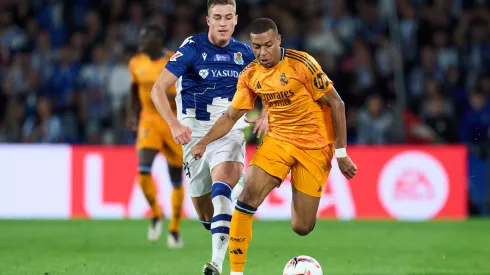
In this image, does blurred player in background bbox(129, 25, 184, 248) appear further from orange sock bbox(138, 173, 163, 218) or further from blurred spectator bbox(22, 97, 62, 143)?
blurred spectator bbox(22, 97, 62, 143)

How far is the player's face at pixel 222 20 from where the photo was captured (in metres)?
8.55

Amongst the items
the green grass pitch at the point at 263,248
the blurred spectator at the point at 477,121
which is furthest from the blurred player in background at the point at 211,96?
the blurred spectator at the point at 477,121

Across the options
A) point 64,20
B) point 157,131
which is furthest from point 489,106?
point 64,20

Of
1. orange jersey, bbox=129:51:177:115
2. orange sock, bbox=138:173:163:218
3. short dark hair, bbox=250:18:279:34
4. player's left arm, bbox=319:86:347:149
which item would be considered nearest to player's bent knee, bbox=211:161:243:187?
player's left arm, bbox=319:86:347:149

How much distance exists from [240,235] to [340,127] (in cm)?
121

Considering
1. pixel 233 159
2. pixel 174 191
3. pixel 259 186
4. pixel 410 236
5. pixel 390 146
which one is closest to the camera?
pixel 259 186

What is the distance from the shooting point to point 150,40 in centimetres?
1202

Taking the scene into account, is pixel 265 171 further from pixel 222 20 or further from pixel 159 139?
pixel 159 139

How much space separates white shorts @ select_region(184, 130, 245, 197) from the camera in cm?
856

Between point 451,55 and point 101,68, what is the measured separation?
6.46 metres

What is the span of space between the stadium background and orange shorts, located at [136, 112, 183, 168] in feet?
12.9

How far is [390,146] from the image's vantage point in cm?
1580

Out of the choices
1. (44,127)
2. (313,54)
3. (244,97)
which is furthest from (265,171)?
(44,127)

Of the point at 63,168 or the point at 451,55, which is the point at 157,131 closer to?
the point at 63,168
